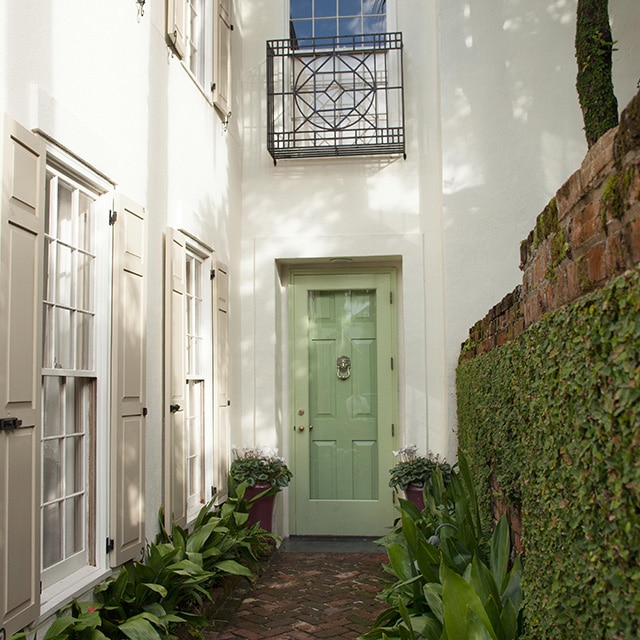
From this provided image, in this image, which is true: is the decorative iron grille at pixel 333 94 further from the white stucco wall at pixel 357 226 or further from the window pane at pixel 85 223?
the window pane at pixel 85 223

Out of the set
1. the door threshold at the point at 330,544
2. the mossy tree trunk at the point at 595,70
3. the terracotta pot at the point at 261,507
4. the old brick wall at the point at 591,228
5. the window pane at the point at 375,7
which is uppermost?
the window pane at the point at 375,7

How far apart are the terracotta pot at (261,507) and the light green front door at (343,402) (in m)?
0.76

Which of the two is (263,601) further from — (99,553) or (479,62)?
(479,62)

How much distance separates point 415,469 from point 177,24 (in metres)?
4.14

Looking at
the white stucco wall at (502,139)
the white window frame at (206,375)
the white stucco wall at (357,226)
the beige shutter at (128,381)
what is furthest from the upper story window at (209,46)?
the white stucco wall at (502,139)

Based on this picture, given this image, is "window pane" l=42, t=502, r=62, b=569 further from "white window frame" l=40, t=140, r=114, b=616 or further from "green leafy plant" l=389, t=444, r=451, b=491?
"green leafy plant" l=389, t=444, r=451, b=491

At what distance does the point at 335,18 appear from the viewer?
7.97 m

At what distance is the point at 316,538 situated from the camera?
7.62m

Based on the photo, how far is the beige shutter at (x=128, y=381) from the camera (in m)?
4.33

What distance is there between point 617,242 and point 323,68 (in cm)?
654

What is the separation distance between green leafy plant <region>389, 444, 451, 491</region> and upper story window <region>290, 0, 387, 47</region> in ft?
14.0

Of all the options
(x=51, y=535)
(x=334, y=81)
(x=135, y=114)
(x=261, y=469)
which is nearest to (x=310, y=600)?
(x=261, y=469)

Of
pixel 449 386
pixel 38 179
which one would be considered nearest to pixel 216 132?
pixel 449 386

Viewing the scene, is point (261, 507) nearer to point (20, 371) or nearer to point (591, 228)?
point (20, 371)
